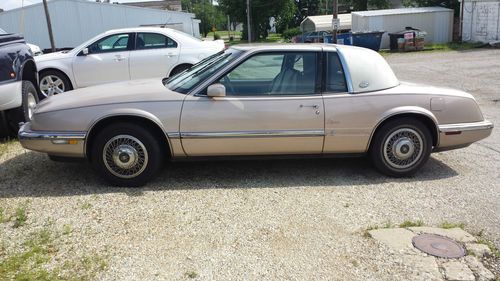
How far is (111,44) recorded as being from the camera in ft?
33.4

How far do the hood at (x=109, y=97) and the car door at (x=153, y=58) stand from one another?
15.8 ft

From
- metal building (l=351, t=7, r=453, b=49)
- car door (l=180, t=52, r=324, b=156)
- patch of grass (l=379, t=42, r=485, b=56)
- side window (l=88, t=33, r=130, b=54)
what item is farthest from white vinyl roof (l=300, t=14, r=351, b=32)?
car door (l=180, t=52, r=324, b=156)

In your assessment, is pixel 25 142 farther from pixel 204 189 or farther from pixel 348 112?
pixel 348 112

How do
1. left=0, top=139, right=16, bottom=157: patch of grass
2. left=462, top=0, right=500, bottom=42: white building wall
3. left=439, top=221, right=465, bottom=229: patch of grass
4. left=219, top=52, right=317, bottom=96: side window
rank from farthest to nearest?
1. left=462, top=0, right=500, bottom=42: white building wall
2. left=0, top=139, right=16, bottom=157: patch of grass
3. left=219, top=52, right=317, bottom=96: side window
4. left=439, top=221, right=465, bottom=229: patch of grass

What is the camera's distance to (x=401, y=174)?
528cm

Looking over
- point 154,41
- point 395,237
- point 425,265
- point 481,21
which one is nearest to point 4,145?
point 154,41

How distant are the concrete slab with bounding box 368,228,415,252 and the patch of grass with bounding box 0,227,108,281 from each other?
2067mm

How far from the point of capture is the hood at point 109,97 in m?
4.89

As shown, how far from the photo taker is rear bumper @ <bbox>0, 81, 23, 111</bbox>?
619cm

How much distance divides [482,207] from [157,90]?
10.8 ft

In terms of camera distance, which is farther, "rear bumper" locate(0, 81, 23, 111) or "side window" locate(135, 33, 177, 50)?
"side window" locate(135, 33, 177, 50)

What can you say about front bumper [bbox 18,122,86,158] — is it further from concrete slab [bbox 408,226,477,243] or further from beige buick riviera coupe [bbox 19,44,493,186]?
concrete slab [bbox 408,226,477,243]

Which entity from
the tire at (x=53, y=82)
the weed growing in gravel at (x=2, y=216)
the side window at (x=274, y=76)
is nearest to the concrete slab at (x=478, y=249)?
the side window at (x=274, y=76)

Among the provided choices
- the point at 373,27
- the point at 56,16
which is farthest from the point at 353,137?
the point at 56,16
